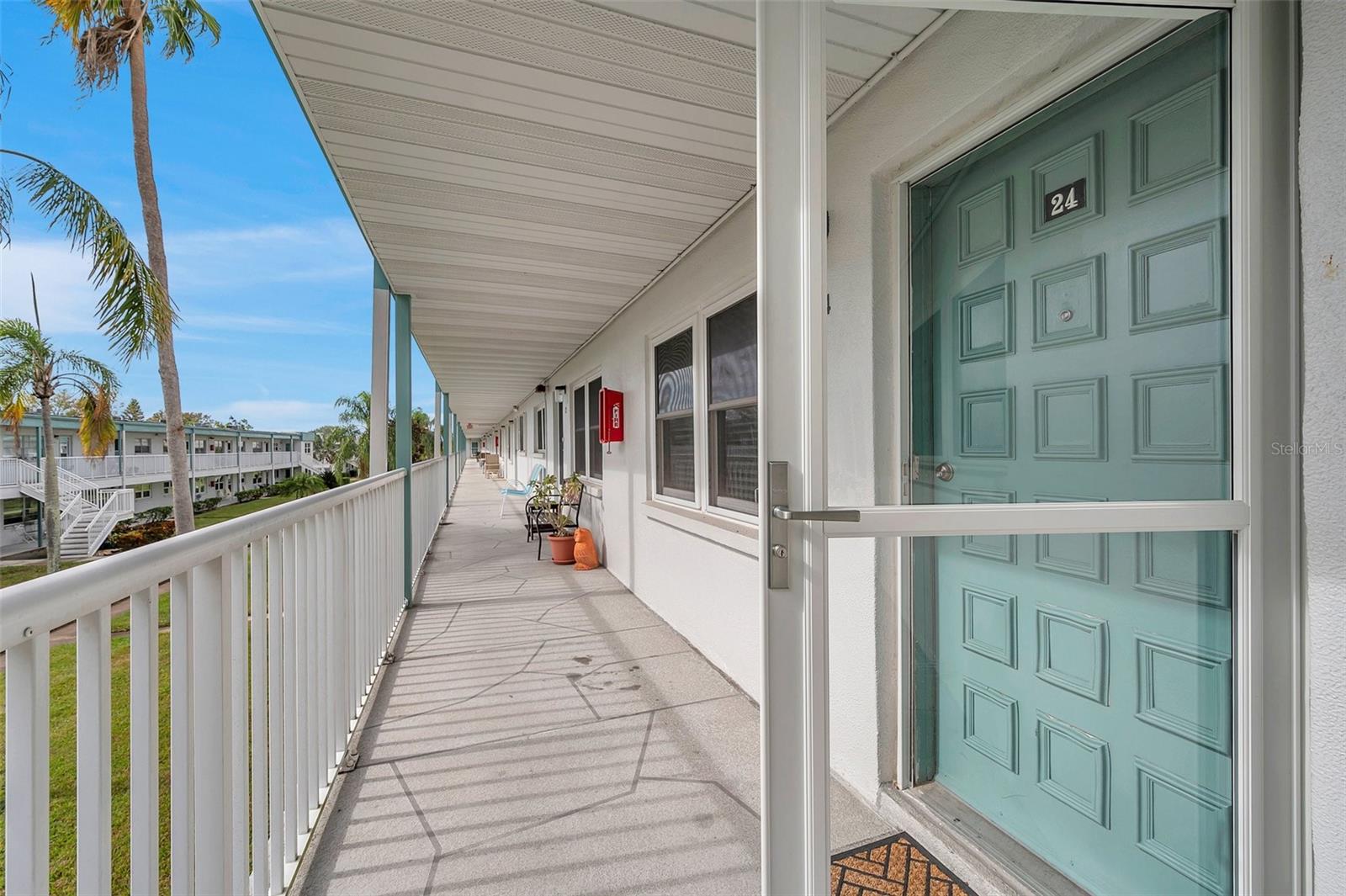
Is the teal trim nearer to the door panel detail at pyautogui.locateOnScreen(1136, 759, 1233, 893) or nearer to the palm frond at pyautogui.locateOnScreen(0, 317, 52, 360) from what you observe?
the palm frond at pyautogui.locateOnScreen(0, 317, 52, 360)

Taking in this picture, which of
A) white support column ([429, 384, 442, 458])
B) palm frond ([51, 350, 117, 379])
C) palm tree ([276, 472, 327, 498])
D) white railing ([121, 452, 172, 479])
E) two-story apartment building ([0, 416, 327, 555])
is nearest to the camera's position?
two-story apartment building ([0, 416, 327, 555])

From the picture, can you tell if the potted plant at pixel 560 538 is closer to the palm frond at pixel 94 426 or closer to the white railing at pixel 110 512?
the white railing at pixel 110 512

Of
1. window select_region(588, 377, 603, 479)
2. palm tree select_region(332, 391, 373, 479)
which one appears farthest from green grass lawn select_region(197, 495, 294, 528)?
palm tree select_region(332, 391, 373, 479)

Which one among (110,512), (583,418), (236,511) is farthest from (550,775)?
(583,418)

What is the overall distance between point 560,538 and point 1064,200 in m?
5.14

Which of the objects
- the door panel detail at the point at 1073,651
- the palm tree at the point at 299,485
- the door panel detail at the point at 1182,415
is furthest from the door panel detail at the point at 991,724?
the palm tree at the point at 299,485

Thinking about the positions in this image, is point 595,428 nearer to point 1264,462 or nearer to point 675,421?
point 675,421

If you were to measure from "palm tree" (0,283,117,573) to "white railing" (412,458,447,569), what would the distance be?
8.90 feet

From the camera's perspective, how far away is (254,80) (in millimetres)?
4637

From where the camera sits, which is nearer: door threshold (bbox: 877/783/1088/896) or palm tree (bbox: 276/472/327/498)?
door threshold (bbox: 877/783/1088/896)

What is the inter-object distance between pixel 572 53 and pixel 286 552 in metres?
1.64

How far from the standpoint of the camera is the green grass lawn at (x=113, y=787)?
179 centimetres

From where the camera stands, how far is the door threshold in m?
1.33

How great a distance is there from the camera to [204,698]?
1160 mm
